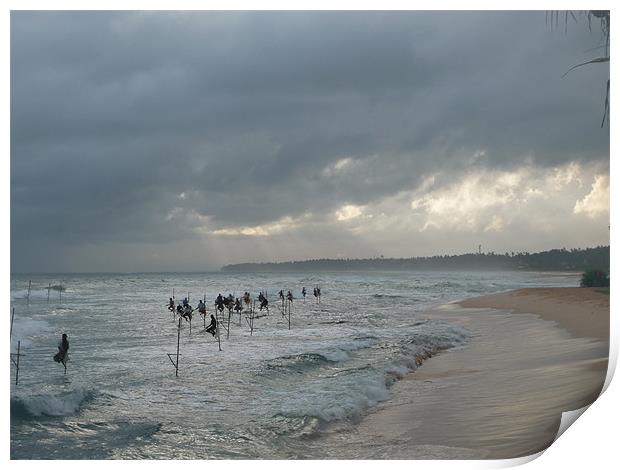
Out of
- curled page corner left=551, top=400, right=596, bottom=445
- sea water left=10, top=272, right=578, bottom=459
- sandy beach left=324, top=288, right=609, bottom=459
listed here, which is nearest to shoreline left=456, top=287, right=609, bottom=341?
sandy beach left=324, top=288, right=609, bottom=459

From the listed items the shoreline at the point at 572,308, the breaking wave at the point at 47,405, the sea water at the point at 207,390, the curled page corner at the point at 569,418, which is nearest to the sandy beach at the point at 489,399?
the curled page corner at the point at 569,418

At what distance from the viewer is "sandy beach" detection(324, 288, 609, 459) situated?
21.5ft

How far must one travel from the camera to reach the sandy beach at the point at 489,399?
21.5 feet

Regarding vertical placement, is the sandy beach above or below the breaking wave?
above

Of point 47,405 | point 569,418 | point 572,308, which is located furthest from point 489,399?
point 572,308

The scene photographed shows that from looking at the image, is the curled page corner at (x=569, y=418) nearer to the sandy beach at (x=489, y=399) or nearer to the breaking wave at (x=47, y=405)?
the sandy beach at (x=489, y=399)

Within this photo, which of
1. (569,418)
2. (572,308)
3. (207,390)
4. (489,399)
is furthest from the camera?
(572,308)

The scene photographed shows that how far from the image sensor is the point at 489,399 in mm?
8336

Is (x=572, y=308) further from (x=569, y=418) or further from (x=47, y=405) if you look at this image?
(x=47, y=405)

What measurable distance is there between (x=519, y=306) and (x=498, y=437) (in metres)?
21.2

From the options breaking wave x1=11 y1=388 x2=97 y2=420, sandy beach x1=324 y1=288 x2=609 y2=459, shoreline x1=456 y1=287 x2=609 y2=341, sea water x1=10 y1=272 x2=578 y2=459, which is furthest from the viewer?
shoreline x1=456 y1=287 x2=609 y2=341

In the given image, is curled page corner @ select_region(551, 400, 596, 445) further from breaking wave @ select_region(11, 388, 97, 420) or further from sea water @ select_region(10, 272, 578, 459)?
breaking wave @ select_region(11, 388, 97, 420)
